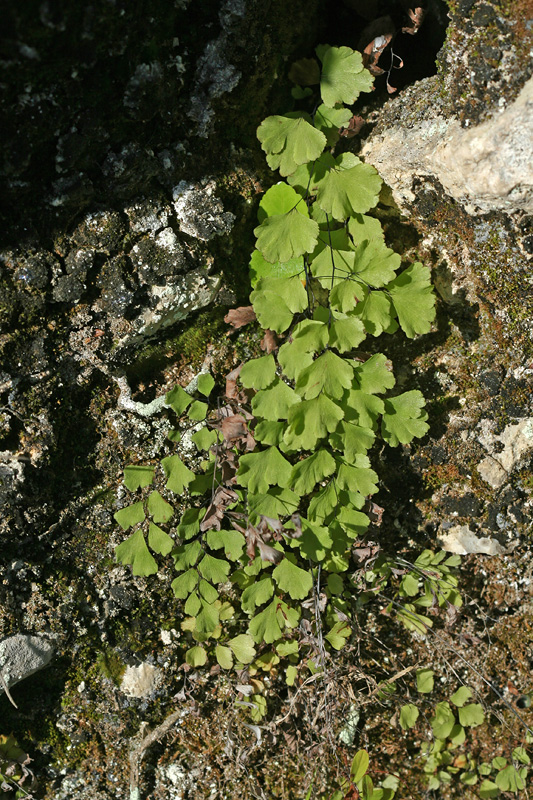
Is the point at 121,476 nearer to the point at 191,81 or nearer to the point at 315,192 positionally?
the point at 315,192

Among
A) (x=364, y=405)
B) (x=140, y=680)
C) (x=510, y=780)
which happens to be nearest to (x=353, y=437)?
(x=364, y=405)

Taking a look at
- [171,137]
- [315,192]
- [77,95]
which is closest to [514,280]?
[315,192]

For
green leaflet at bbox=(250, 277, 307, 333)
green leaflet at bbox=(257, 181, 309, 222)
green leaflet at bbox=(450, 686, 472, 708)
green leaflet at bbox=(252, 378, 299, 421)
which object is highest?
green leaflet at bbox=(257, 181, 309, 222)

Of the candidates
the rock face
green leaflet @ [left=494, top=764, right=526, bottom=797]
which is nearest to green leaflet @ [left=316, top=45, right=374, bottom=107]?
the rock face

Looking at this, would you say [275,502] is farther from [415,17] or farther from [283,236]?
[415,17]

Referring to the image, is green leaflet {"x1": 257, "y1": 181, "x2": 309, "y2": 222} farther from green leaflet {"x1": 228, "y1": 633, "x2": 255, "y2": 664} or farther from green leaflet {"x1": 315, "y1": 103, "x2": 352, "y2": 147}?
green leaflet {"x1": 228, "y1": 633, "x2": 255, "y2": 664}
